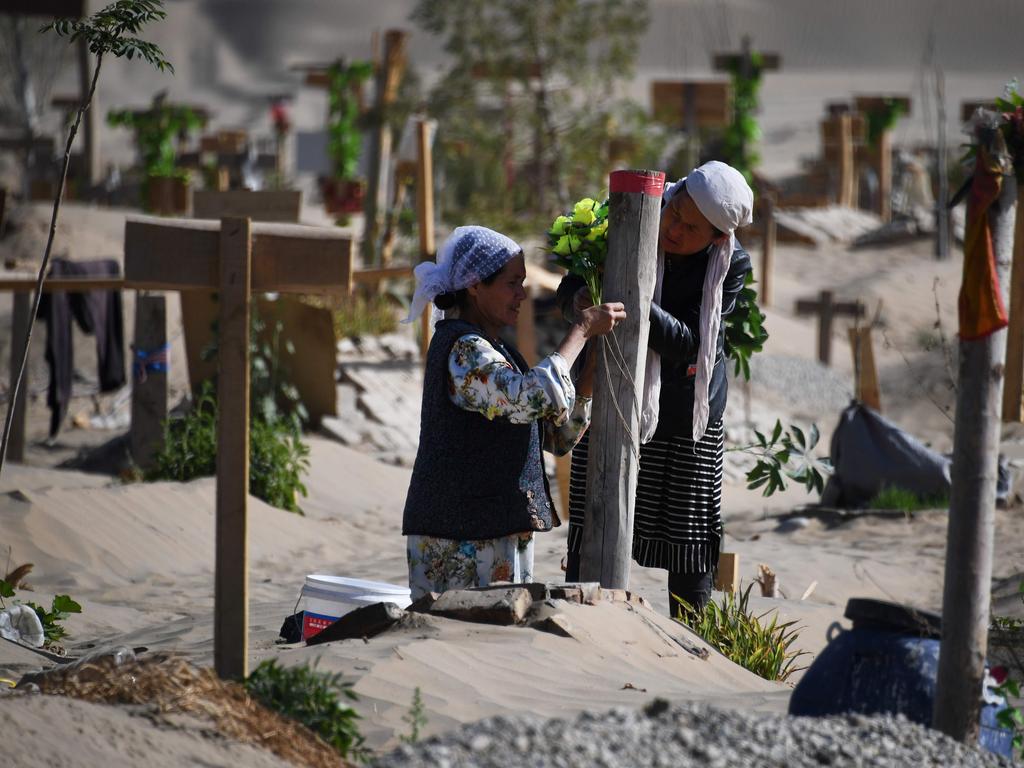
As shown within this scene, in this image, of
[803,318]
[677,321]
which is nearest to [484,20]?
[803,318]

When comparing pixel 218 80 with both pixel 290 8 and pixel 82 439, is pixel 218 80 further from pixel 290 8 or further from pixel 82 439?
pixel 82 439

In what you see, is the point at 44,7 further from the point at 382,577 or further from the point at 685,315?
the point at 382,577

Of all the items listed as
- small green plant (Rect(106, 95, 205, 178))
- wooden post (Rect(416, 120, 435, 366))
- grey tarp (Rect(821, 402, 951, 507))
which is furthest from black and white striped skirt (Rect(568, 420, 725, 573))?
small green plant (Rect(106, 95, 205, 178))

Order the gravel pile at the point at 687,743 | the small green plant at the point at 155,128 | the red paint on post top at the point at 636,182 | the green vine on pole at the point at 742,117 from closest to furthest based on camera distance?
the gravel pile at the point at 687,743
the red paint on post top at the point at 636,182
the small green plant at the point at 155,128
the green vine on pole at the point at 742,117

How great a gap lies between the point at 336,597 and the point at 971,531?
2312mm

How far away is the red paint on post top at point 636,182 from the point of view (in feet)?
13.7

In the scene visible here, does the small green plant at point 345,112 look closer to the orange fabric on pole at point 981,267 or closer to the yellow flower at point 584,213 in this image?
the yellow flower at point 584,213

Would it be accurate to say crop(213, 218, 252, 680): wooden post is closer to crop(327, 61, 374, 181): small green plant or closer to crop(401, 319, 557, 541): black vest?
crop(401, 319, 557, 541): black vest

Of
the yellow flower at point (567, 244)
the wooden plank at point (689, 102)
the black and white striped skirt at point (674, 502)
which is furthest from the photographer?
the wooden plank at point (689, 102)

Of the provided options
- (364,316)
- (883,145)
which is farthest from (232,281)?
(883,145)

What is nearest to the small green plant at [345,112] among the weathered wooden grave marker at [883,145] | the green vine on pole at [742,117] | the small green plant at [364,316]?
the green vine on pole at [742,117]

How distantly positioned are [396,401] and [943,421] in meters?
6.27

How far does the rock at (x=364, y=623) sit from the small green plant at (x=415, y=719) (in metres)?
0.63

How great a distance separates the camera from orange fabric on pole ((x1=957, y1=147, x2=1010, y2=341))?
314 centimetres
